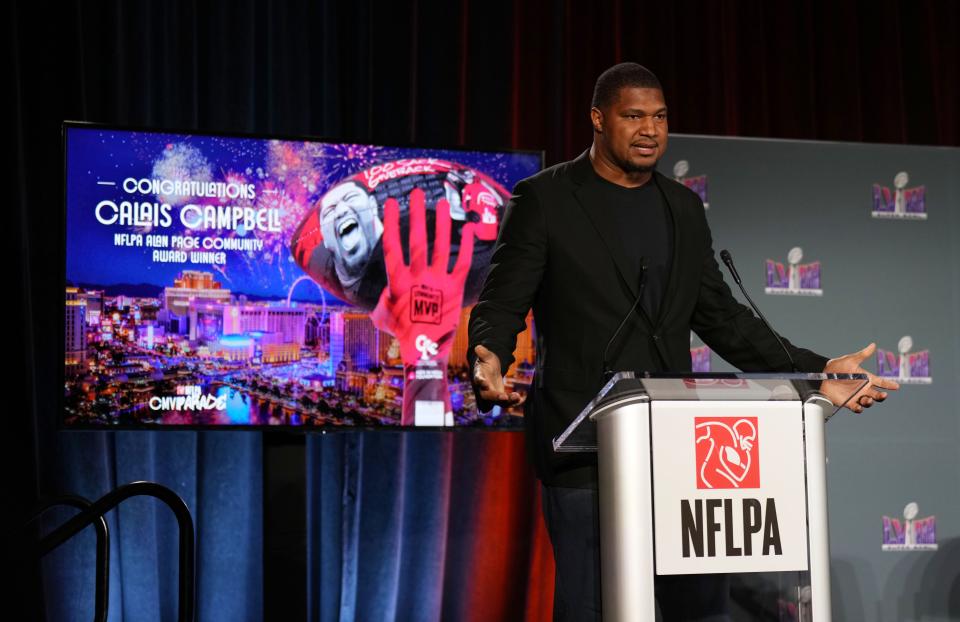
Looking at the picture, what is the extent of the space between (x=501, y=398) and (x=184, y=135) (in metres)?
2.14

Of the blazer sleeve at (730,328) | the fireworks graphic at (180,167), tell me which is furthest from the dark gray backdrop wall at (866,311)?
the fireworks graphic at (180,167)

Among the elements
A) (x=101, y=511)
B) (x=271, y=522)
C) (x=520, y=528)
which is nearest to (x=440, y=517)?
(x=520, y=528)

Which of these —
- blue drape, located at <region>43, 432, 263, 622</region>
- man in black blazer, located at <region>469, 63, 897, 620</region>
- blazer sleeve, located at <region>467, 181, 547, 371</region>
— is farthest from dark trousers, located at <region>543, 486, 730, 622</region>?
blue drape, located at <region>43, 432, 263, 622</region>

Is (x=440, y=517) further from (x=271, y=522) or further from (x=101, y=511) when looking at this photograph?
(x=101, y=511)

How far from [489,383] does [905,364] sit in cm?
276

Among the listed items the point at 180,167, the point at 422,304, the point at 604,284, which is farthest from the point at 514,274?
the point at 180,167

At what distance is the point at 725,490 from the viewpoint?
1.63m

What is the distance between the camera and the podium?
5.23 feet

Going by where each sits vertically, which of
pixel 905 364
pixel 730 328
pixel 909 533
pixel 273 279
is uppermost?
pixel 273 279

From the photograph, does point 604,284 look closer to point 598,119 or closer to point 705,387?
point 598,119

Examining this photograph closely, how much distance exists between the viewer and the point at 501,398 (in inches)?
70.9

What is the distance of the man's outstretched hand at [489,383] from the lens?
1806mm

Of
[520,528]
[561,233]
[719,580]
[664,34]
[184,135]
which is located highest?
[664,34]

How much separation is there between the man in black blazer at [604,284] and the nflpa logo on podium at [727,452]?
1.21 feet
